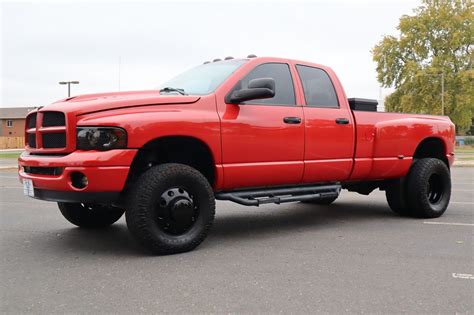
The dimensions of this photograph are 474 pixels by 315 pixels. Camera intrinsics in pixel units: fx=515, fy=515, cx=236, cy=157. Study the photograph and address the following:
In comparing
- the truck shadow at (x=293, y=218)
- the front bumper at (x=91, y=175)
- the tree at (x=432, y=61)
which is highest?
the tree at (x=432, y=61)

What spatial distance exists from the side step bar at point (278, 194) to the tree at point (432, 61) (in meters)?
41.1

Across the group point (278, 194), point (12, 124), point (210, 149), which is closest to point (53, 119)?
point (210, 149)

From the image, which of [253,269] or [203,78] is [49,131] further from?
[253,269]

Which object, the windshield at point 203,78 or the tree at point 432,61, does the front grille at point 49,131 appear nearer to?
the windshield at point 203,78

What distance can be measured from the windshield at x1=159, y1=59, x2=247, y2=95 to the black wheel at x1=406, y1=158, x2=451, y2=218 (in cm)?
299

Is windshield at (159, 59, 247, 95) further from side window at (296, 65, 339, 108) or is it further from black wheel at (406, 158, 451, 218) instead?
black wheel at (406, 158, 451, 218)

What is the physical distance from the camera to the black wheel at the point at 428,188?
6.89 meters

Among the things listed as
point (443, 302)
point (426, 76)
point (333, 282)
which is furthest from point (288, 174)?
point (426, 76)

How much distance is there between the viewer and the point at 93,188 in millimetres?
4344

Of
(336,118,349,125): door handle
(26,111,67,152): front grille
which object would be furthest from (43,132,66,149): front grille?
(336,118,349,125): door handle

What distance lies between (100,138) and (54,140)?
53cm

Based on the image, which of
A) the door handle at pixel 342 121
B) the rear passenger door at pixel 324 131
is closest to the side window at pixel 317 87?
the rear passenger door at pixel 324 131

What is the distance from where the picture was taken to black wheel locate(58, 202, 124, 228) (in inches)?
227

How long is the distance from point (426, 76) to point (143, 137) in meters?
44.5
